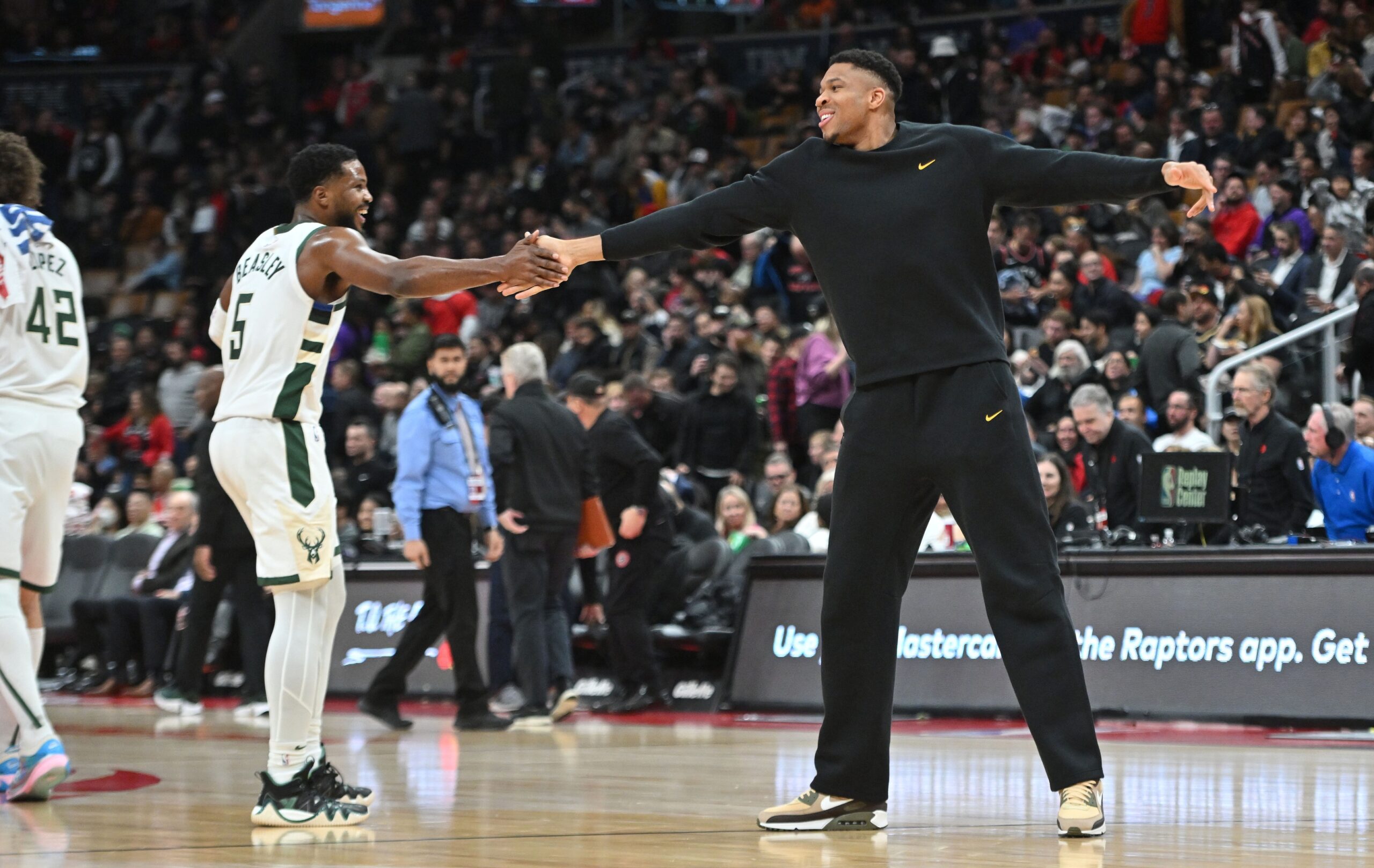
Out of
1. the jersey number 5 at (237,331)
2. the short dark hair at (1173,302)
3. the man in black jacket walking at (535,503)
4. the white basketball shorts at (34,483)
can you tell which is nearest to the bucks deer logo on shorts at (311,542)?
the jersey number 5 at (237,331)

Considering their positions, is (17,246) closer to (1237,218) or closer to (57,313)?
(57,313)

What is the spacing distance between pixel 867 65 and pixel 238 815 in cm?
314

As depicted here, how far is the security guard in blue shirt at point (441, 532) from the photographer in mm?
10078

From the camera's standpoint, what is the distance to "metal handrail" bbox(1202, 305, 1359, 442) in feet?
40.7

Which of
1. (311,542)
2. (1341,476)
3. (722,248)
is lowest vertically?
(311,542)

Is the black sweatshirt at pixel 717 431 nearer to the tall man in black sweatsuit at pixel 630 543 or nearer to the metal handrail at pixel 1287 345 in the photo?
the tall man in black sweatsuit at pixel 630 543

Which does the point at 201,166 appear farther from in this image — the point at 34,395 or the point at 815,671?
the point at 34,395

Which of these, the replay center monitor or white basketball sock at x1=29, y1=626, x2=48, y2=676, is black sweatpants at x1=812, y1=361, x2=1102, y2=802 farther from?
the replay center monitor

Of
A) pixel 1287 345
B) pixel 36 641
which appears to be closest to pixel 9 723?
pixel 36 641

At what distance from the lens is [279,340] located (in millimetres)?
5637

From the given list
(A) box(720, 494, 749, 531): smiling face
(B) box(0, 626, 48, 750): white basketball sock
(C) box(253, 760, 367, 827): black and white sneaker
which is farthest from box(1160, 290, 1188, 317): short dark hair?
(C) box(253, 760, 367, 827): black and white sneaker

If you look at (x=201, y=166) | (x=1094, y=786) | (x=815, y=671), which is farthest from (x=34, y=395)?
(x=201, y=166)

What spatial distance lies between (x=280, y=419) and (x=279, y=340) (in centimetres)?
25

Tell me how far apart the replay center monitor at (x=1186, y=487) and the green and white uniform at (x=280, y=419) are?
567cm
